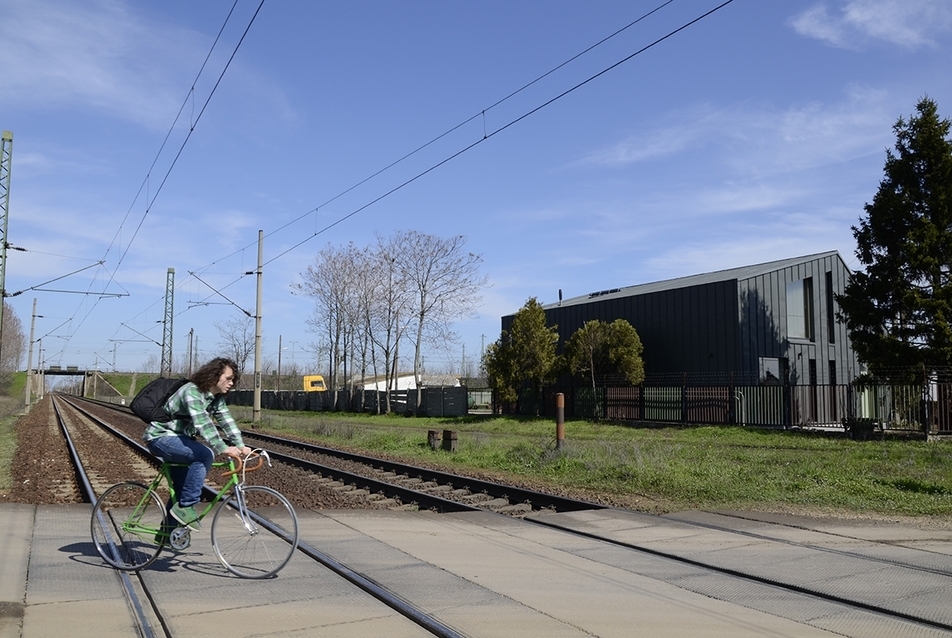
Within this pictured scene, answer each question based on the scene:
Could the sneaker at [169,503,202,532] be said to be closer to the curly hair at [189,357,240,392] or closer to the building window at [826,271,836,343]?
the curly hair at [189,357,240,392]

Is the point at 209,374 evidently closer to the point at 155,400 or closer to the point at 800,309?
the point at 155,400

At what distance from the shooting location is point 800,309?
38.0 meters

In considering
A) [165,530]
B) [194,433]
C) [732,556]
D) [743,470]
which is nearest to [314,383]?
[743,470]

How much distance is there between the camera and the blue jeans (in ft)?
22.4

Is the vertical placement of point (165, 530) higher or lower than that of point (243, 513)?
lower

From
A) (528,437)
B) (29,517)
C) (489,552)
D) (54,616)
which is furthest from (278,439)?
(54,616)

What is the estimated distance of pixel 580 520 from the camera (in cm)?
1064

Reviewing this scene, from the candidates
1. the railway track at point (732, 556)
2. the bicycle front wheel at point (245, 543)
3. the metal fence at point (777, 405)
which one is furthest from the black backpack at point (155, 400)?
the metal fence at point (777, 405)

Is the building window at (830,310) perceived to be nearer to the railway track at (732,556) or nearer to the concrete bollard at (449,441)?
the concrete bollard at (449,441)

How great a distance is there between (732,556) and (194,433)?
17.3 ft

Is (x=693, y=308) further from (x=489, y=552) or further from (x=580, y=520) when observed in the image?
(x=489, y=552)

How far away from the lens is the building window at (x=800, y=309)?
37375mm

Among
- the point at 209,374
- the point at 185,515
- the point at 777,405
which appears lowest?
the point at 185,515

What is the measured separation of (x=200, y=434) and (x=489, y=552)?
322 centimetres
